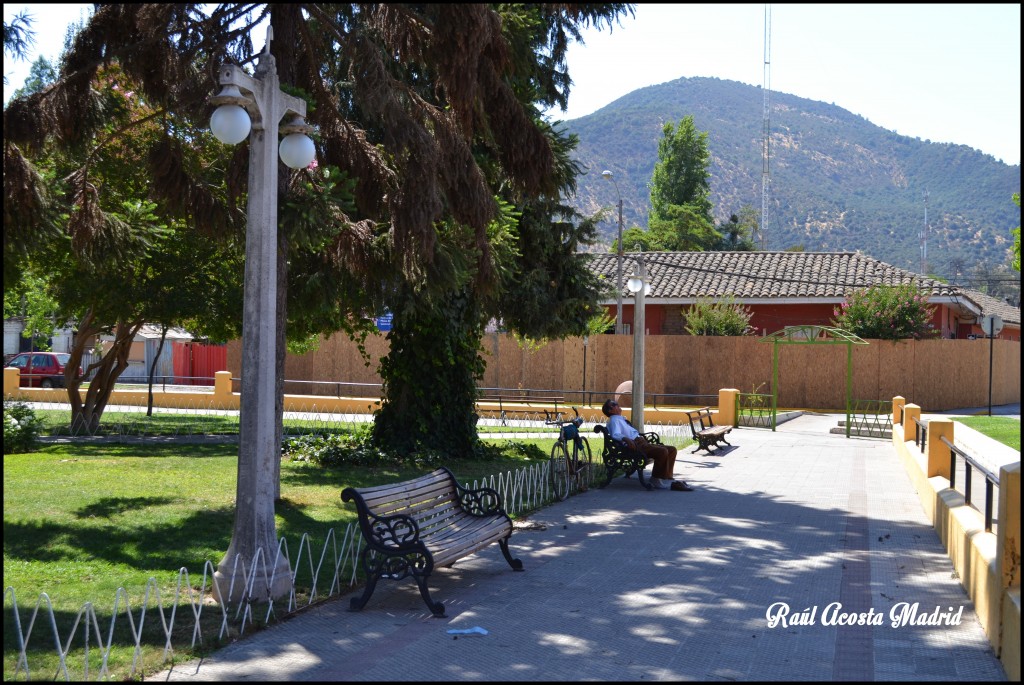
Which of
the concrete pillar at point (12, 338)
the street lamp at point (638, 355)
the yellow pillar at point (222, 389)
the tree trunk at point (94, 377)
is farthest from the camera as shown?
the concrete pillar at point (12, 338)

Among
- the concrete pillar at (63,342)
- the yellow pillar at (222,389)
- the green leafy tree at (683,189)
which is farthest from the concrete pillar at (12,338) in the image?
the green leafy tree at (683,189)

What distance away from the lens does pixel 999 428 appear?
21.5 m

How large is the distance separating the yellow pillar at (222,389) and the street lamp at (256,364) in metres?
25.7

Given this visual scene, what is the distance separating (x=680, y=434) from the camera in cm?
2236

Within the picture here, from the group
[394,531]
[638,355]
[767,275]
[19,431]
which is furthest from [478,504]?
[767,275]

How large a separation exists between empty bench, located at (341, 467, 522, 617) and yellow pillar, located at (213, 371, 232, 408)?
24356 millimetres

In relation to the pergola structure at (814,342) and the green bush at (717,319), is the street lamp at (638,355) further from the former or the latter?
the green bush at (717,319)

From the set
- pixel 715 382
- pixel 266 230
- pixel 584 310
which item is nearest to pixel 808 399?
pixel 715 382

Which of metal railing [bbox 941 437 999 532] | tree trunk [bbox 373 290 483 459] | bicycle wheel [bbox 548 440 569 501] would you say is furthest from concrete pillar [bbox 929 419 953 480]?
tree trunk [bbox 373 290 483 459]

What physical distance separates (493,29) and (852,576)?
21.7 feet

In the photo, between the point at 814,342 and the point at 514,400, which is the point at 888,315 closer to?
the point at 814,342

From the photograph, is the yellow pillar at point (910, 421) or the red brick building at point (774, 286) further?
the red brick building at point (774, 286)

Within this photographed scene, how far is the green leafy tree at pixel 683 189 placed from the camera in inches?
2509

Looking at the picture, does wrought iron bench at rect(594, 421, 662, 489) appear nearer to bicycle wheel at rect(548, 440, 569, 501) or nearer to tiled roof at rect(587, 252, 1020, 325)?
bicycle wheel at rect(548, 440, 569, 501)
